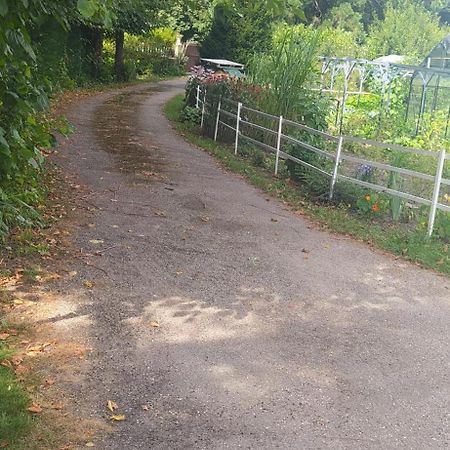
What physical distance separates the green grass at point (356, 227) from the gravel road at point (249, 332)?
0.90 feet

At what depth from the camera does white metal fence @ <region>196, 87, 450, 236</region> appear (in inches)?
324

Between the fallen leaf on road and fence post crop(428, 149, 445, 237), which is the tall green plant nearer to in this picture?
fence post crop(428, 149, 445, 237)

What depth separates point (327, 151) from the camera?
12.7m

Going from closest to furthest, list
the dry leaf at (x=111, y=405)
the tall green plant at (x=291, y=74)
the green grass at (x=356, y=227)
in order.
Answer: the dry leaf at (x=111, y=405), the green grass at (x=356, y=227), the tall green plant at (x=291, y=74)

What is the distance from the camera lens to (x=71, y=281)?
604 centimetres

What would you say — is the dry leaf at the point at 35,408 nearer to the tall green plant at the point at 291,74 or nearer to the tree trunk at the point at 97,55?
the tall green plant at the point at 291,74

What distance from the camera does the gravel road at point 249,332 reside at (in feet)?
12.8

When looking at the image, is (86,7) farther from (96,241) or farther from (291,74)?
(291,74)

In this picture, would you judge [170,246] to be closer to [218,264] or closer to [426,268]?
[218,264]

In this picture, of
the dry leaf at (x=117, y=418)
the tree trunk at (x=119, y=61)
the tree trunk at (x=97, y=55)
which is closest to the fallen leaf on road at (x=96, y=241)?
the dry leaf at (x=117, y=418)

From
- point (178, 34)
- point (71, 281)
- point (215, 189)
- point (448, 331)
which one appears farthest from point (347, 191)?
point (178, 34)

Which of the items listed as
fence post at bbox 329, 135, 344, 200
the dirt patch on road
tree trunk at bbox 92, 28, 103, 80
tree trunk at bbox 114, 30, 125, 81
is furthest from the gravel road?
tree trunk at bbox 114, 30, 125, 81

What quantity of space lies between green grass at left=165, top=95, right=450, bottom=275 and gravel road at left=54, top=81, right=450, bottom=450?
0.90 feet

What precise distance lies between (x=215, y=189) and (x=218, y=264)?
4.22m
